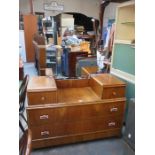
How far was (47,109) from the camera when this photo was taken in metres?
1.85

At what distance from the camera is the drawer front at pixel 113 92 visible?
6.61 feet

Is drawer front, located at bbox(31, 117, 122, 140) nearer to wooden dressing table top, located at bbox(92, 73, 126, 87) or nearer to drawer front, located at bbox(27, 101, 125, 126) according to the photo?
drawer front, located at bbox(27, 101, 125, 126)

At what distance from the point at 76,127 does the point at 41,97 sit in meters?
0.54

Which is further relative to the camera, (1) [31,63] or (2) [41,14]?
(2) [41,14]

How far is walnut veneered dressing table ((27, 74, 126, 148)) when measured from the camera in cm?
185

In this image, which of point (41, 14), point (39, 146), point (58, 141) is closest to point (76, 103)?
point (58, 141)

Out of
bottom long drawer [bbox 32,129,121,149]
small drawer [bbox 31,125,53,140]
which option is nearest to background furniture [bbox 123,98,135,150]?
bottom long drawer [bbox 32,129,121,149]

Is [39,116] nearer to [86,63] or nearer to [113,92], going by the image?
[113,92]

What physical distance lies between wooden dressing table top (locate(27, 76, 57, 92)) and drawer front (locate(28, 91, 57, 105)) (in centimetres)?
4

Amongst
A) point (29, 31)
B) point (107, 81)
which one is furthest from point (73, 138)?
point (29, 31)

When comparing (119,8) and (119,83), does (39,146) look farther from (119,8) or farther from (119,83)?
(119,8)

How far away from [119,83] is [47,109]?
87 centimetres

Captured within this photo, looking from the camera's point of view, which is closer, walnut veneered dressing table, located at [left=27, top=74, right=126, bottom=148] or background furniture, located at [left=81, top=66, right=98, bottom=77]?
walnut veneered dressing table, located at [left=27, top=74, right=126, bottom=148]

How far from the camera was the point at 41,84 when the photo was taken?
1.93 m
